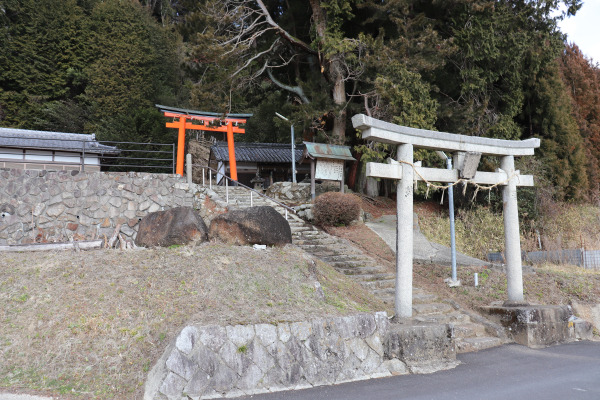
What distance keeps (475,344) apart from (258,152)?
2020cm

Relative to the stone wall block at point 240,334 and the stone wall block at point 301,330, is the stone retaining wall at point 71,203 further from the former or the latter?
the stone wall block at point 301,330

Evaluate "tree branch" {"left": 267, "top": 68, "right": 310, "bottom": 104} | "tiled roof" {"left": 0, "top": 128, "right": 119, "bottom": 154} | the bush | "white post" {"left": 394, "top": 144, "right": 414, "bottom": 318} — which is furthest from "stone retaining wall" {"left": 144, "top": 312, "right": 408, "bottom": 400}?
"tiled roof" {"left": 0, "top": 128, "right": 119, "bottom": 154}

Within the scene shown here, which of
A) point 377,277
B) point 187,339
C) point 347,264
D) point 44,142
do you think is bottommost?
point 187,339

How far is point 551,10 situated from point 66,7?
27323 millimetres

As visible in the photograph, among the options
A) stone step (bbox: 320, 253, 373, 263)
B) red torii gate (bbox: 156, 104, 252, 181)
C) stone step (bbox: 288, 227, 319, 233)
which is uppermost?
red torii gate (bbox: 156, 104, 252, 181)

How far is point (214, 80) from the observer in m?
18.1

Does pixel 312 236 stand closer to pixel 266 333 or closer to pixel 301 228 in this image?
pixel 301 228

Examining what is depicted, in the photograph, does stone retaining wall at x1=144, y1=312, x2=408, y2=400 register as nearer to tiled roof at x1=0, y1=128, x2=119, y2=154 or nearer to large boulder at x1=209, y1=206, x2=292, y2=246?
large boulder at x1=209, y1=206, x2=292, y2=246

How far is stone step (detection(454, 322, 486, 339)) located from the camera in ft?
26.4

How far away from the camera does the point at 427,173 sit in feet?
26.0

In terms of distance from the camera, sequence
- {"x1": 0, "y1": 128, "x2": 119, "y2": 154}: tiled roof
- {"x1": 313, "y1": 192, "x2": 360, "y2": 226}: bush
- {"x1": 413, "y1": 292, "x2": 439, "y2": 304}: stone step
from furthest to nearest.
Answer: {"x1": 0, "y1": 128, "x2": 119, "y2": 154}: tiled roof < {"x1": 313, "y1": 192, "x2": 360, "y2": 226}: bush < {"x1": 413, "y1": 292, "x2": 439, "y2": 304}: stone step

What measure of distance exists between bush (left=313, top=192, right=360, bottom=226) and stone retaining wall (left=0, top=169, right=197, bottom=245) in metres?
4.78

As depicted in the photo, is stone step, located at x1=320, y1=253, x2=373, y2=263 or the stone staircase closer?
the stone staircase

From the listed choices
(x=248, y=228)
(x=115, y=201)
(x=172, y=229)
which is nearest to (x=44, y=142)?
(x=115, y=201)
